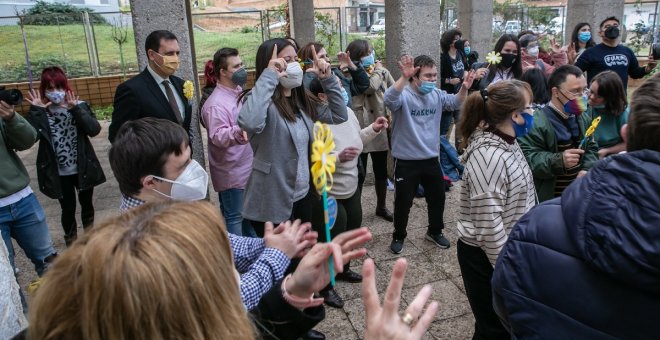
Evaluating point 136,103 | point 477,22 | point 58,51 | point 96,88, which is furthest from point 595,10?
point 58,51

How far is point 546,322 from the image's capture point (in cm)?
146

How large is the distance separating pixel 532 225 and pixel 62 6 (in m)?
18.4

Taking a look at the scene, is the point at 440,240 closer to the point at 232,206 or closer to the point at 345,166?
the point at 345,166

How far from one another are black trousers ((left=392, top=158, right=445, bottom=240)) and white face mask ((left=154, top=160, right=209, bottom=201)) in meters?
2.43

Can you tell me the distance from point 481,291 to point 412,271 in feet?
4.80

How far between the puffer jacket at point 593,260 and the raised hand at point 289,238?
2.38ft

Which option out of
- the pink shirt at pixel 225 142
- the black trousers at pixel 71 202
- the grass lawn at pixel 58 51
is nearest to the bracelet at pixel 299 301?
the pink shirt at pixel 225 142

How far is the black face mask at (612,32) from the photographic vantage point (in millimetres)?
6059

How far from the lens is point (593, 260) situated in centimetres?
129

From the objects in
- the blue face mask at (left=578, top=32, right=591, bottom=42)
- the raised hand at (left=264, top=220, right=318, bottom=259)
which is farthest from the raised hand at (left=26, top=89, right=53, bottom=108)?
the blue face mask at (left=578, top=32, right=591, bottom=42)

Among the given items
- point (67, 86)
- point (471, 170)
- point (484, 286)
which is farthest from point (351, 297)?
point (67, 86)

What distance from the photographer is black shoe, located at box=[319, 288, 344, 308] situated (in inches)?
140

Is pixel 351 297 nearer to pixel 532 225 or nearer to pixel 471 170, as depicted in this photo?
pixel 471 170

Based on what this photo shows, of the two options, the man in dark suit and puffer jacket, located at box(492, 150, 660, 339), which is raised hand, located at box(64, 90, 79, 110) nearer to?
the man in dark suit
